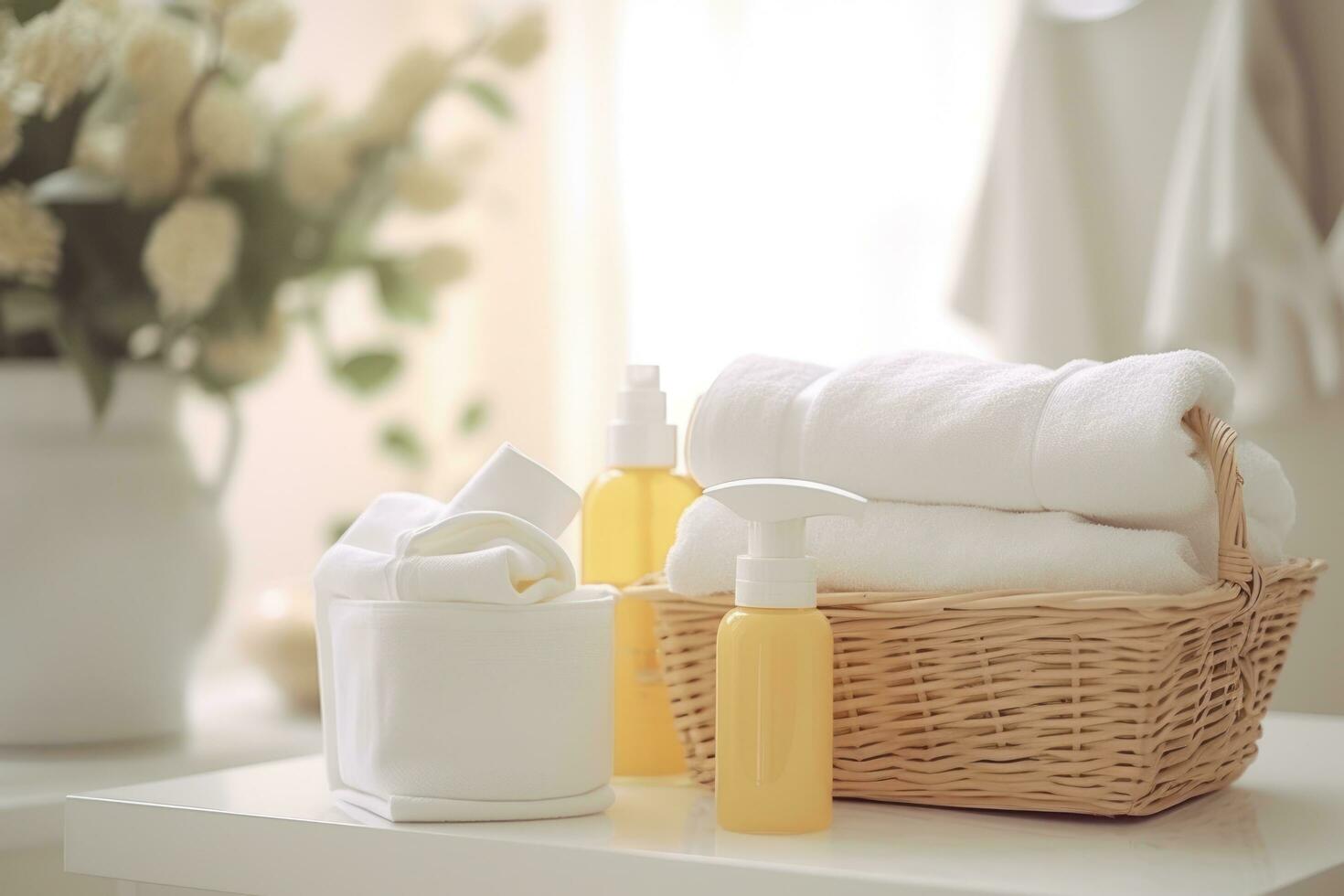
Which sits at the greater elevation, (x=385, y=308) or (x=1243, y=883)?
(x=385, y=308)

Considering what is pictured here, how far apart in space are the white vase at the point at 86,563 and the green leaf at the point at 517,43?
30 cm

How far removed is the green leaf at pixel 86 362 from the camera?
82cm

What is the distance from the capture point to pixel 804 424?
562mm

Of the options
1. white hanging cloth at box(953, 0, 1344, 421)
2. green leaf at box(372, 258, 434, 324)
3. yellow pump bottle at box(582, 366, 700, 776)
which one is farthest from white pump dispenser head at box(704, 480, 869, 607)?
white hanging cloth at box(953, 0, 1344, 421)

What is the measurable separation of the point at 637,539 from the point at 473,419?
478mm

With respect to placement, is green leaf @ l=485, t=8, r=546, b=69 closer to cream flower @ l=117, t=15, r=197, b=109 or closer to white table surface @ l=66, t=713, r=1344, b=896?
cream flower @ l=117, t=15, r=197, b=109

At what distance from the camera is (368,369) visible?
98cm

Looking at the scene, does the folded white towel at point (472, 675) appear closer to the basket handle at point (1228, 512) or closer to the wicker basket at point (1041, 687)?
the wicker basket at point (1041, 687)

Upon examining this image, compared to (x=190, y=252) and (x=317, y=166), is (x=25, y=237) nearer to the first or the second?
(x=190, y=252)

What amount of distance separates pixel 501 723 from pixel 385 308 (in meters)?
0.52

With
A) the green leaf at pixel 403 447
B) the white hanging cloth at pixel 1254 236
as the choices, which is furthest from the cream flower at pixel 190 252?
the white hanging cloth at pixel 1254 236

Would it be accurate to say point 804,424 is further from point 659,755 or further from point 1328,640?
point 1328,640

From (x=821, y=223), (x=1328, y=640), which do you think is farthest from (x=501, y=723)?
(x=821, y=223)

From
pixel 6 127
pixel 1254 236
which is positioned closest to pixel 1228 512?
pixel 6 127
